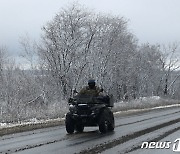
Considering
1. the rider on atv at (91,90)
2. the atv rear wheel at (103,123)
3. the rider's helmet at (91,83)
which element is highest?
the rider's helmet at (91,83)

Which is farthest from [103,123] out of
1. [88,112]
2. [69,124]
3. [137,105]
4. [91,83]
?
[137,105]

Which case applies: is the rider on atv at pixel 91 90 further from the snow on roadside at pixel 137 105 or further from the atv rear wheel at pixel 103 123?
the snow on roadside at pixel 137 105

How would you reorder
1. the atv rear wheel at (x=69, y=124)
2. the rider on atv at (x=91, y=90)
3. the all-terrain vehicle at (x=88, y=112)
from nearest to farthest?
the all-terrain vehicle at (x=88, y=112) < the atv rear wheel at (x=69, y=124) < the rider on atv at (x=91, y=90)

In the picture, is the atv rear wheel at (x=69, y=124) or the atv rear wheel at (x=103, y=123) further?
the atv rear wheel at (x=69, y=124)

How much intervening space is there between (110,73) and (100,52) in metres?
4.06

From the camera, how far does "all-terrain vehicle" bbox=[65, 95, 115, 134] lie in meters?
18.5

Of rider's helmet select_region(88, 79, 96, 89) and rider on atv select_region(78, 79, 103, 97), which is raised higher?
rider's helmet select_region(88, 79, 96, 89)

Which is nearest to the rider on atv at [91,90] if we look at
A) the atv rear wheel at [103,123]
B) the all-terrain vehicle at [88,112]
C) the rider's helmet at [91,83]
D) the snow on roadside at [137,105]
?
the rider's helmet at [91,83]

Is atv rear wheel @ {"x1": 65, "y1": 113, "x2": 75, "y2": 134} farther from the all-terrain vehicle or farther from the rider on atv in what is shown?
the rider on atv

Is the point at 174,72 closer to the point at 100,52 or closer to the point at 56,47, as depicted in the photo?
the point at 100,52

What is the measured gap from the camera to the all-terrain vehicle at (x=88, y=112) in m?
18.5

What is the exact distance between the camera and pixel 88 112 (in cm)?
1853

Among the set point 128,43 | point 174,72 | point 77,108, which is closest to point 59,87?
point 128,43

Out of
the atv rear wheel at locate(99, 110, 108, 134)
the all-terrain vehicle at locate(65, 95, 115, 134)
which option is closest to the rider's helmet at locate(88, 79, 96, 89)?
the all-terrain vehicle at locate(65, 95, 115, 134)
